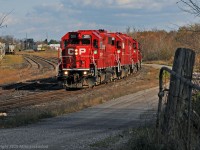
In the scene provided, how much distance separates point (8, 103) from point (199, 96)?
43.5ft

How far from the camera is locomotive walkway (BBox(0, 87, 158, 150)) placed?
991 centimetres

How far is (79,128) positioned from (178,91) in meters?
5.56

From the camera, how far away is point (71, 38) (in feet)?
98.3

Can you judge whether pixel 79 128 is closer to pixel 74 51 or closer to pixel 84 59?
pixel 84 59

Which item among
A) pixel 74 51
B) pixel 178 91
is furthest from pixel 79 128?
pixel 74 51

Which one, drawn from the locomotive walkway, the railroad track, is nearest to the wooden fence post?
the locomotive walkway

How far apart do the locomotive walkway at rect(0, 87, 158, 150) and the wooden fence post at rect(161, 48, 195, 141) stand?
215cm

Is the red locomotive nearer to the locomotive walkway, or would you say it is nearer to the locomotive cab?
the locomotive cab

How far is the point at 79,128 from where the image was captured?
12.9 metres

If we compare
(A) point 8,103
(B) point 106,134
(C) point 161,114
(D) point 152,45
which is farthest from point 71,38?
(D) point 152,45

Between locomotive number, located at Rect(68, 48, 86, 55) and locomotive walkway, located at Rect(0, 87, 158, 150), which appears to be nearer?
locomotive walkway, located at Rect(0, 87, 158, 150)

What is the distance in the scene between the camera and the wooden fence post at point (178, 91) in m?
7.86

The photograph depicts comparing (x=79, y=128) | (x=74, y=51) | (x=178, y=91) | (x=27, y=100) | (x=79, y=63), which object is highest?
(x=74, y=51)

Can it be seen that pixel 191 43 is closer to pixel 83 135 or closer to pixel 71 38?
pixel 83 135
